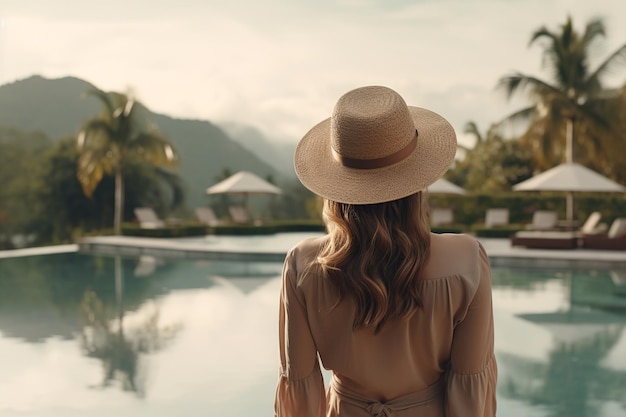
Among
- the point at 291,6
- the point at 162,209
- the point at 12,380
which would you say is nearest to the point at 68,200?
the point at 162,209

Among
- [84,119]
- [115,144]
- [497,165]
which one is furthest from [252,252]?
[84,119]

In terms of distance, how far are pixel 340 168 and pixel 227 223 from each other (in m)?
21.0

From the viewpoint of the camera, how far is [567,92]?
19.9m

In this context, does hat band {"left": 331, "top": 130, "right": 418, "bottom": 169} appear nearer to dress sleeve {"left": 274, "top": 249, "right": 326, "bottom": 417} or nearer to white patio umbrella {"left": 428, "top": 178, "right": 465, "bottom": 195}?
dress sleeve {"left": 274, "top": 249, "right": 326, "bottom": 417}

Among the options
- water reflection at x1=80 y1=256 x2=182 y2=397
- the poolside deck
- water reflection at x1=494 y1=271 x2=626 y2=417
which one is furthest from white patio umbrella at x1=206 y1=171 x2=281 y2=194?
water reflection at x1=494 y1=271 x2=626 y2=417

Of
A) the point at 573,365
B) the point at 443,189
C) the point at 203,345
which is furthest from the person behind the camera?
the point at 443,189

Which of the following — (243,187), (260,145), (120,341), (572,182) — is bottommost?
(120,341)

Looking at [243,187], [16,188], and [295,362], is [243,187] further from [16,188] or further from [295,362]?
[295,362]

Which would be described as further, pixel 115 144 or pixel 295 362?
pixel 115 144

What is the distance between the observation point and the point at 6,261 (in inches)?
574

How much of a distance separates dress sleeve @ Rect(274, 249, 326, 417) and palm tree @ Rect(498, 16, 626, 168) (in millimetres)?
18798

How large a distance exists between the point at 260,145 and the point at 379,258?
56.1 meters

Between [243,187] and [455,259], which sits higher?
[455,259]

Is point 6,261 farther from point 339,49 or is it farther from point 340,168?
point 339,49
